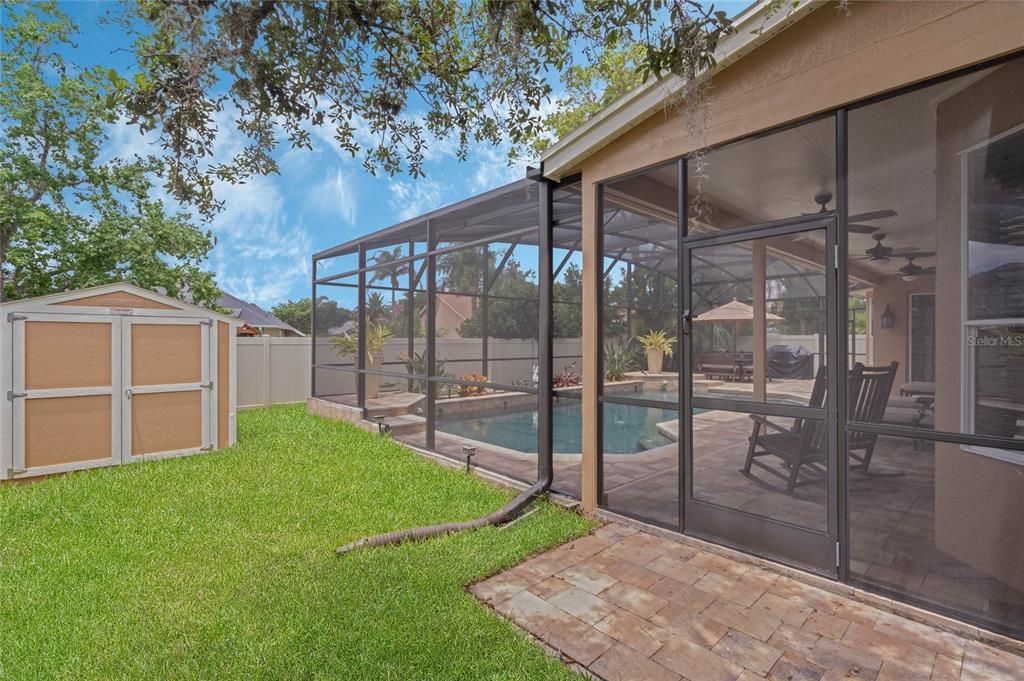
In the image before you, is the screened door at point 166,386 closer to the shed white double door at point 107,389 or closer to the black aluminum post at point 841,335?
the shed white double door at point 107,389

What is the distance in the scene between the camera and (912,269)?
7.93 feet

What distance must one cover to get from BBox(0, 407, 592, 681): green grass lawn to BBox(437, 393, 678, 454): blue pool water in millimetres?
749

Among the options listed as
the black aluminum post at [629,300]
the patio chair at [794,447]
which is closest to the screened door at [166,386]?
the black aluminum post at [629,300]

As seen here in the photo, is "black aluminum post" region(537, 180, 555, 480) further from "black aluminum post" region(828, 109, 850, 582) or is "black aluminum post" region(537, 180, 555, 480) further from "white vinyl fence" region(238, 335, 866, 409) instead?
"black aluminum post" region(828, 109, 850, 582)

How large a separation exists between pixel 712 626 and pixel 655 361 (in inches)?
68.7

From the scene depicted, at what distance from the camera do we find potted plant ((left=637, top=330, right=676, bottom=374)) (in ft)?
11.2

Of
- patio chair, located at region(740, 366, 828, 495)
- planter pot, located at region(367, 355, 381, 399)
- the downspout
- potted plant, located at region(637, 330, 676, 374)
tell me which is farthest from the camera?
planter pot, located at region(367, 355, 381, 399)

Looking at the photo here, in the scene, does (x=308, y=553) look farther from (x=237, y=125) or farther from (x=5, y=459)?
(x=5, y=459)

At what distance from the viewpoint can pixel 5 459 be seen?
4.77m

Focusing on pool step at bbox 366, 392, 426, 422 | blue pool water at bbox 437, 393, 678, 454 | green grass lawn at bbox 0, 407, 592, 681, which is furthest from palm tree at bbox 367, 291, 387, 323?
green grass lawn at bbox 0, 407, 592, 681

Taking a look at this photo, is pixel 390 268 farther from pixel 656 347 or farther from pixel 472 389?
pixel 656 347

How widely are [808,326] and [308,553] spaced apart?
11.4ft

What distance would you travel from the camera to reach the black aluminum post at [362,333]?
760cm

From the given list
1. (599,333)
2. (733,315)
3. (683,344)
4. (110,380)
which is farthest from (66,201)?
(733,315)
